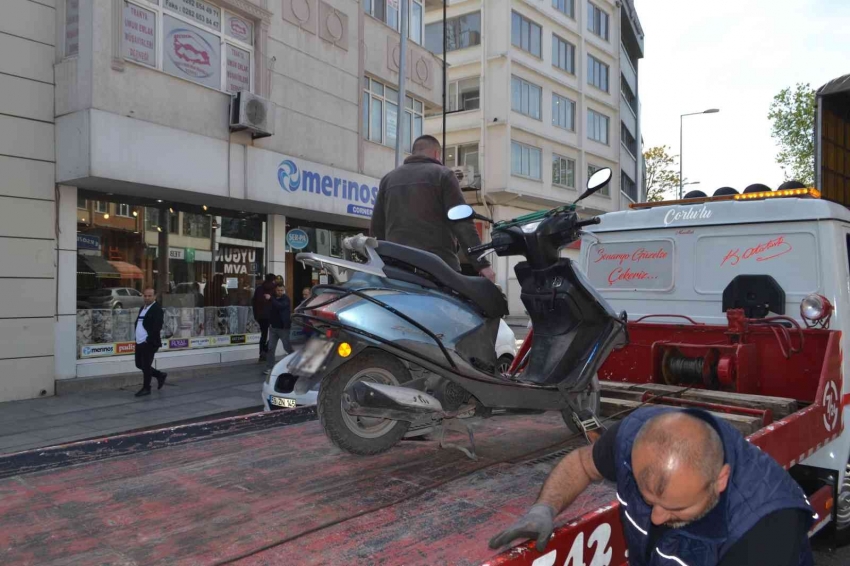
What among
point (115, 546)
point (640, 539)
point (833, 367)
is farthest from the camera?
point (833, 367)

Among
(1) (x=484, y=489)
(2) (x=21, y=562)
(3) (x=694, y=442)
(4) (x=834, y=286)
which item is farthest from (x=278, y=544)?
(4) (x=834, y=286)

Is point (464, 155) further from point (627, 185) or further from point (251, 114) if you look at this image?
point (627, 185)

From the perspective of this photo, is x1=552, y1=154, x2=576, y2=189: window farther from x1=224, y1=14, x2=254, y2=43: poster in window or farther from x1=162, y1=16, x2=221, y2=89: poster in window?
x1=162, y1=16, x2=221, y2=89: poster in window

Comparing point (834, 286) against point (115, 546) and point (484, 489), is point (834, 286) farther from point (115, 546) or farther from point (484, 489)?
point (115, 546)

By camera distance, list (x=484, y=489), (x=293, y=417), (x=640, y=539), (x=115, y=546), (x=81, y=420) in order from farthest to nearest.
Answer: (x=81, y=420) < (x=293, y=417) < (x=484, y=489) < (x=115, y=546) < (x=640, y=539)

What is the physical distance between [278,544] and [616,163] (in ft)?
117

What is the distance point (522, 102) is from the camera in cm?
2880

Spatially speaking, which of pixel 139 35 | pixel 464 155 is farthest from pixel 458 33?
pixel 139 35

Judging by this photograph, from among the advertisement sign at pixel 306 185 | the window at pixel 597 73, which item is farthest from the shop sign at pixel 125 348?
the window at pixel 597 73

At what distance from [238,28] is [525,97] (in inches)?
708

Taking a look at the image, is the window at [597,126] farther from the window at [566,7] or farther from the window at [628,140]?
the window at [566,7]

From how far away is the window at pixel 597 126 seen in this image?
3378cm

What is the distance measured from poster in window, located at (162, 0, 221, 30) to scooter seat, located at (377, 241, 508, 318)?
1089cm

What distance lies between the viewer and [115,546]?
2230 millimetres
